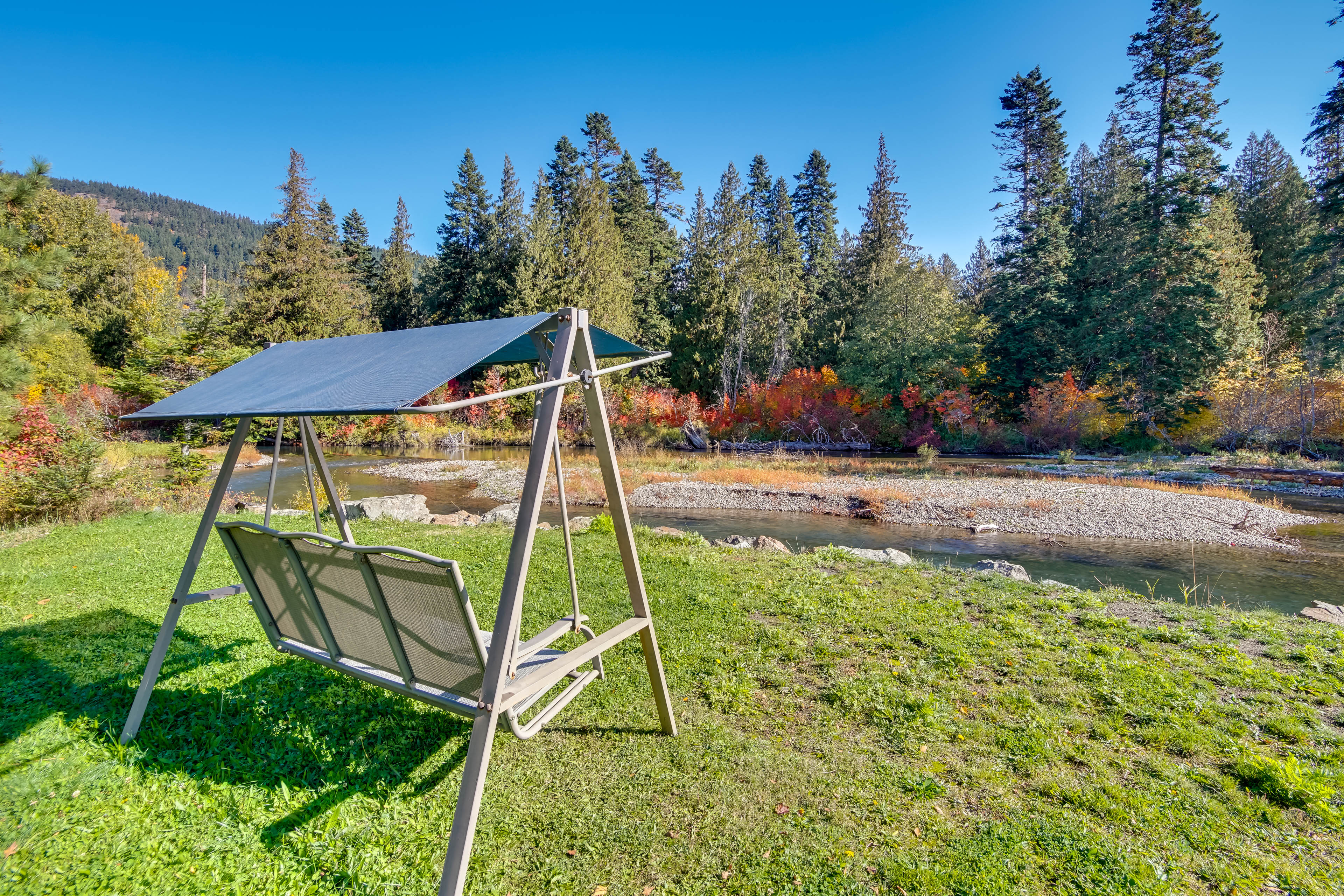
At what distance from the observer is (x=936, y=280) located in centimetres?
2825

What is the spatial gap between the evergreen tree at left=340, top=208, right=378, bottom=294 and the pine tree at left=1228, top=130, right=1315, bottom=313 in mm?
51056

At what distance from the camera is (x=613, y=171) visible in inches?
1533

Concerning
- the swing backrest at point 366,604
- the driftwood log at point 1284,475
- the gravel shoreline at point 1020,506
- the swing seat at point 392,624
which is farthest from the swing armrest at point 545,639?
the driftwood log at point 1284,475

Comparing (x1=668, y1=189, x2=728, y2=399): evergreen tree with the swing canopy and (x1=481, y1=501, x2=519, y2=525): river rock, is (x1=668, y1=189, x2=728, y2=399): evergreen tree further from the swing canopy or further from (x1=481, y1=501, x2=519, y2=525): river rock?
the swing canopy

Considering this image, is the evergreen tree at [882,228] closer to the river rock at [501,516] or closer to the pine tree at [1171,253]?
the pine tree at [1171,253]

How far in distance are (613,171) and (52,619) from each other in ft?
132

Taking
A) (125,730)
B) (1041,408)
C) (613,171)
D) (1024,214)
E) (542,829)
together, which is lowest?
(542,829)

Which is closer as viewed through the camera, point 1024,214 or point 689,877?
point 689,877

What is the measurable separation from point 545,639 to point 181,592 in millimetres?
1943

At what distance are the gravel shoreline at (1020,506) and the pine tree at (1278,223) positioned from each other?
21.2 m

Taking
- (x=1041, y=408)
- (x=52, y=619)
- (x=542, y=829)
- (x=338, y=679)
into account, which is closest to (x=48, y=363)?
(x=52, y=619)

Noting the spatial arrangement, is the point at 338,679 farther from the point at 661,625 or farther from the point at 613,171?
the point at 613,171

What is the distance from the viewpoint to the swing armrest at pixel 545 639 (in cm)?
264

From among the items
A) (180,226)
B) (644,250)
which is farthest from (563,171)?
(180,226)
